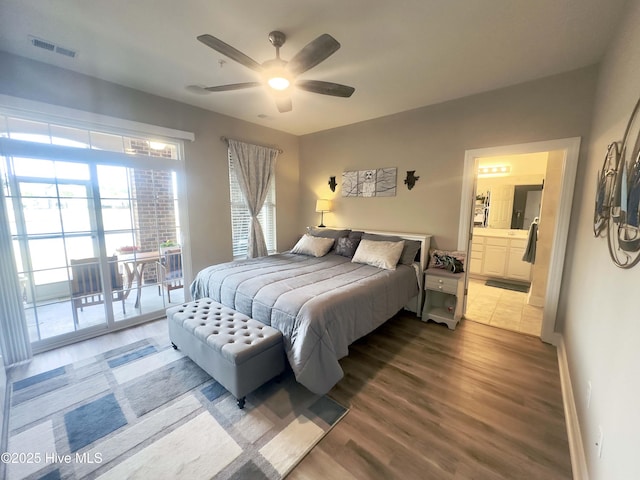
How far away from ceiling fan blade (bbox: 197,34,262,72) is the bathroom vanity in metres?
4.44

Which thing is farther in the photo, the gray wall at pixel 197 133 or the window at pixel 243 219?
the window at pixel 243 219

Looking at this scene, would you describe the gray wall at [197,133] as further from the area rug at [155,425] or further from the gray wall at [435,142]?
the area rug at [155,425]

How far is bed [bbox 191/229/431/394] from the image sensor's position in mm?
1841

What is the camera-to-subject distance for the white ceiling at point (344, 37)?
1.68 m

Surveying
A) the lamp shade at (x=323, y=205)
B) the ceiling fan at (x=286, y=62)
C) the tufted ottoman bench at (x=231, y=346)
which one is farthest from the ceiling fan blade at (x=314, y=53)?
the lamp shade at (x=323, y=205)

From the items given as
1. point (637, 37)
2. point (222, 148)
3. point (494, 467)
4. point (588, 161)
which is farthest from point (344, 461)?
point (222, 148)

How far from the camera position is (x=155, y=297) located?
330 centimetres

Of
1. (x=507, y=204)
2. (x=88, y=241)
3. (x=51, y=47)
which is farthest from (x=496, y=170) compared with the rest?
(x=88, y=241)

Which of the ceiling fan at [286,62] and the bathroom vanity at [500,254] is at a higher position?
the ceiling fan at [286,62]

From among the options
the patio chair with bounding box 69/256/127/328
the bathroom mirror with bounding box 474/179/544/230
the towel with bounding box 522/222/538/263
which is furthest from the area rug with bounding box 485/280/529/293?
the patio chair with bounding box 69/256/127/328

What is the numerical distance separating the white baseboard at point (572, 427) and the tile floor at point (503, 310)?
2.67 ft

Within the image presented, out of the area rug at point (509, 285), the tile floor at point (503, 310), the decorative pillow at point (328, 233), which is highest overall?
the decorative pillow at point (328, 233)

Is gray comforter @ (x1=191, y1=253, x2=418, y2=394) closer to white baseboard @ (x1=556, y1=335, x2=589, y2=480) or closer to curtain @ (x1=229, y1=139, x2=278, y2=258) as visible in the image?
curtain @ (x1=229, y1=139, x2=278, y2=258)

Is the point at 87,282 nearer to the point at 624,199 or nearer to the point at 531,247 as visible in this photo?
the point at 624,199
